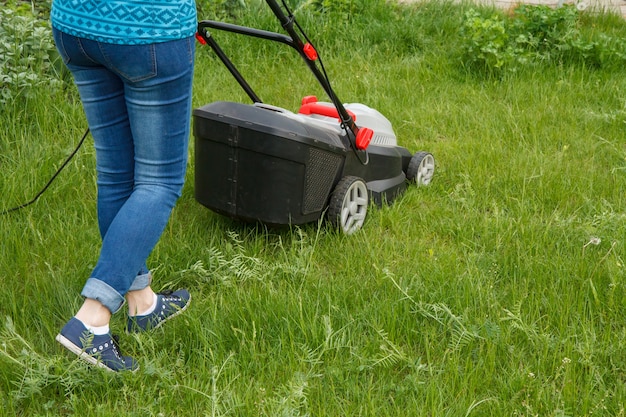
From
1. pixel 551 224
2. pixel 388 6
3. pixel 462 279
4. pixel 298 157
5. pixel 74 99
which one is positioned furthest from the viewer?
pixel 388 6

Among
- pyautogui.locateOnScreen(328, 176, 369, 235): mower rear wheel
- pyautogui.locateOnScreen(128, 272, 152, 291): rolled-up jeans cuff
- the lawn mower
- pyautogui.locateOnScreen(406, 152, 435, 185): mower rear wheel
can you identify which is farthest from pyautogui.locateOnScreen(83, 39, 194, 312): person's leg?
pyautogui.locateOnScreen(406, 152, 435, 185): mower rear wheel

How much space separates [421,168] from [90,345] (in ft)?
6.10

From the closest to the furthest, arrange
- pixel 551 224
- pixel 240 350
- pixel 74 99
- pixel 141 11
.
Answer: pixel 141 11 → pixel 240 350 → pixel 551 224 → pixel 74 99

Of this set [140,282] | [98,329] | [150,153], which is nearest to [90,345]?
[98,329]

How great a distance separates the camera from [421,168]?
3602 millimetres

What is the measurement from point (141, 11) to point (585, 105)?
9.89ft

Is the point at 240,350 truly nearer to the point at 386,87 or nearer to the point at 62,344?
the point at 62,344

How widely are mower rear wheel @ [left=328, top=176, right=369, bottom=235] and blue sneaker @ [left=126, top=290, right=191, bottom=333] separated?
2.17 ft

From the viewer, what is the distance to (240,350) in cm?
232

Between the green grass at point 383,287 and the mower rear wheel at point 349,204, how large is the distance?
66 millimetres

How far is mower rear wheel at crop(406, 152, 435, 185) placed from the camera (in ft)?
11.7

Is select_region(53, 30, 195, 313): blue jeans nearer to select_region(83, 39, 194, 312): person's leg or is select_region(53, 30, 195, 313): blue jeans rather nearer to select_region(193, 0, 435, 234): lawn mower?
select_region(83, 39, 194, 312): person's leg

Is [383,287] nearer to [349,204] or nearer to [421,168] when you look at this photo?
[349,204]

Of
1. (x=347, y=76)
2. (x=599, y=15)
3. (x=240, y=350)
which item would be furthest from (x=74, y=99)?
(x=599, y=15)
